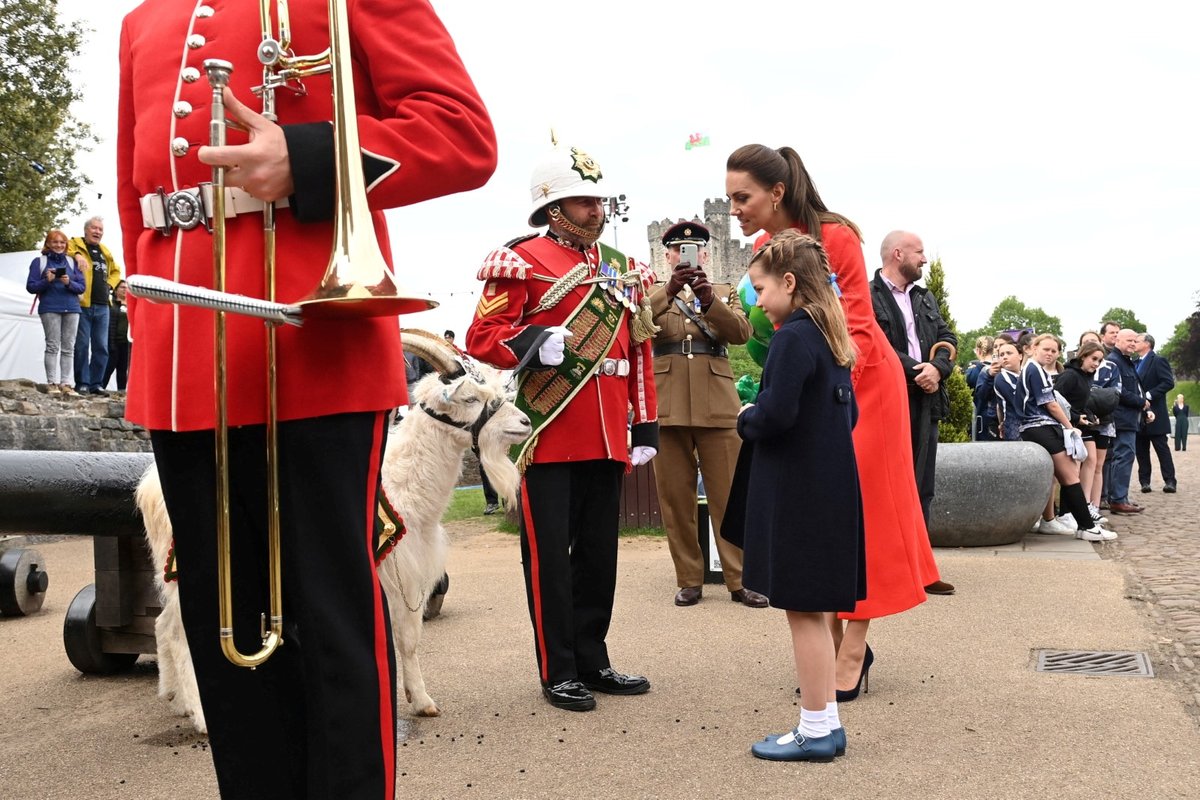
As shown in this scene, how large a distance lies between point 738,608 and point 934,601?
1.26 metres

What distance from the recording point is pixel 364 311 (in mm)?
2195

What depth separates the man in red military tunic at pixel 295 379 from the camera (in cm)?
231

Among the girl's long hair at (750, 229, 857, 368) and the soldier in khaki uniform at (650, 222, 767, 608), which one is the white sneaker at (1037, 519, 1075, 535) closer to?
the soldier in khaki uniform at (650, 222, 767, 608)

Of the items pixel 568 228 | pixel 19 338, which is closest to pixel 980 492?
pixel 568 228

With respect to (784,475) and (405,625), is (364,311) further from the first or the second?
(405,625)

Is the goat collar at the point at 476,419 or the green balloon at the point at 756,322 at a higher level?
the green balloon at the point at 756,322

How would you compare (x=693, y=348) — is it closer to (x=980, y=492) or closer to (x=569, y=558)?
(x=569, y=558)

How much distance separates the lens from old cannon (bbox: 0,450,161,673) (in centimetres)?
505

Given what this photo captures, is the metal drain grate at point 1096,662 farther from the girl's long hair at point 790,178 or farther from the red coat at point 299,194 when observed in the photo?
the red coat at point 299,194

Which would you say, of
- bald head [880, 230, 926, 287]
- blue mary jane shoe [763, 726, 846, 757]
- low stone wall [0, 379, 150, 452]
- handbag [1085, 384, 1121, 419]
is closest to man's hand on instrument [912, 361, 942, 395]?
bald head [880, 230, 926, 287]

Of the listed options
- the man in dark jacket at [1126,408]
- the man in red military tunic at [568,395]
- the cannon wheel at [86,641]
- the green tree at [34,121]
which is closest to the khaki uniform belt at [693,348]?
the man in red military tunic at [568,395]

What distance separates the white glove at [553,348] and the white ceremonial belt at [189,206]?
2690 mm

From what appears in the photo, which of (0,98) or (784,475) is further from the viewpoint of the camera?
(0,98)

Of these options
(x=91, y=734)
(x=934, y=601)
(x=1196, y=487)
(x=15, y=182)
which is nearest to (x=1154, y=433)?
(x=1196, y=487)
